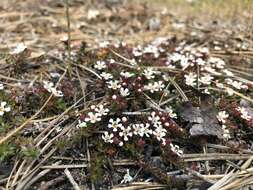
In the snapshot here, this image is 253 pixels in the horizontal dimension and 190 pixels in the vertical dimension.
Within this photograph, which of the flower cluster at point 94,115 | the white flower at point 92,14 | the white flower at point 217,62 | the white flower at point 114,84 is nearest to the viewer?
the flower cluster at point 94,115

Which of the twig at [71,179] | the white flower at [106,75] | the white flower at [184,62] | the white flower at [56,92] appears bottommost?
the twig at [71,179]

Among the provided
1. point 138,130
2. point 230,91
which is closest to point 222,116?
point 230,91

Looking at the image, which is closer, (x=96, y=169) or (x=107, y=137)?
(x=96, y=169)

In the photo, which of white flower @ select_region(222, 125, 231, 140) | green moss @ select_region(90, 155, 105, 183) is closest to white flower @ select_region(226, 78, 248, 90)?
white flower @ select_region(222, 125, 231, 140)

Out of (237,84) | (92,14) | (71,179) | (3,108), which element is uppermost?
(92,14)

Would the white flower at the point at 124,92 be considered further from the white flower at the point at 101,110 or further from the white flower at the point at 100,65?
the white flower at the point at 100,65

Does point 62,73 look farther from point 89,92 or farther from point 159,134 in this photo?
point 159,134

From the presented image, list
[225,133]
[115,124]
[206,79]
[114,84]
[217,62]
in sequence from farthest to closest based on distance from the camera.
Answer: [217,62] < [206,79] < [114,84] < [225,133] < [115,124]

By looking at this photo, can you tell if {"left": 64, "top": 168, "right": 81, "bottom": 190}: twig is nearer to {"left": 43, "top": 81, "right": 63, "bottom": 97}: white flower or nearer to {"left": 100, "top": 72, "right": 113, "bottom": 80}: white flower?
{"left": 43, "top": 81, "right": 63, "bottom": 97}: white flower

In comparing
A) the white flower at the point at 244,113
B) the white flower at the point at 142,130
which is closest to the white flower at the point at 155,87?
the white flower at the point at 142,130

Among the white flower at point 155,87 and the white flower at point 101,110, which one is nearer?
the white flower at point 101,110

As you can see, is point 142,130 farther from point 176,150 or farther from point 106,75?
point 106,75

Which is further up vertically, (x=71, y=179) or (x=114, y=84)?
(x=114, y=84)
